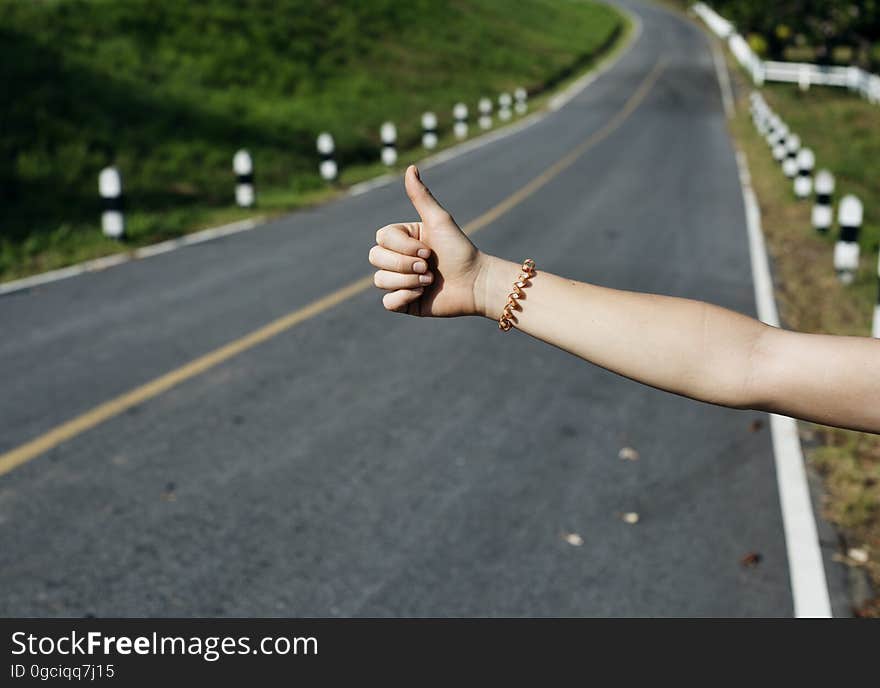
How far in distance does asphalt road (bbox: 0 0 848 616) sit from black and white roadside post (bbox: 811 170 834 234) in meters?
2.94

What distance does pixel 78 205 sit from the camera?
51.9 feet

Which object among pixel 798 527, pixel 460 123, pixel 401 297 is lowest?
pixel 460 123

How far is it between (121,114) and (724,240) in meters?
12.6

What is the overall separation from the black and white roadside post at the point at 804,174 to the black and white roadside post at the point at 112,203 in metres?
10.5

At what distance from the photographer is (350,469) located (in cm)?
592

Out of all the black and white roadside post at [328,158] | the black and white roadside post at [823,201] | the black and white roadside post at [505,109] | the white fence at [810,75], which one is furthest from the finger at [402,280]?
the white fence at [810,75]

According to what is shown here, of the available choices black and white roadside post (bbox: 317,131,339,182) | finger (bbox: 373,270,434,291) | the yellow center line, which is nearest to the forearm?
finger (bbox: 373,270,434,291)

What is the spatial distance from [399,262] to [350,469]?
12.6 ft

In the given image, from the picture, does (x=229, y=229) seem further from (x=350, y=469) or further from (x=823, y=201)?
(x=350, y=469)

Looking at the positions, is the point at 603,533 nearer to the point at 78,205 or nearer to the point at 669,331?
the point at 669,331

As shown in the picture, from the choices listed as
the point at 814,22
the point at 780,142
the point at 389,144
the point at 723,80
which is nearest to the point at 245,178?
the point at 389,144

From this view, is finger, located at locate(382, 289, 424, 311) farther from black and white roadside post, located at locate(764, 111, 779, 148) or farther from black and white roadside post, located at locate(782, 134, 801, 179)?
black and white roadside post, located at locate(764, 111, 779, 148)

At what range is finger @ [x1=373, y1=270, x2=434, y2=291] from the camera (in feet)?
7.25
